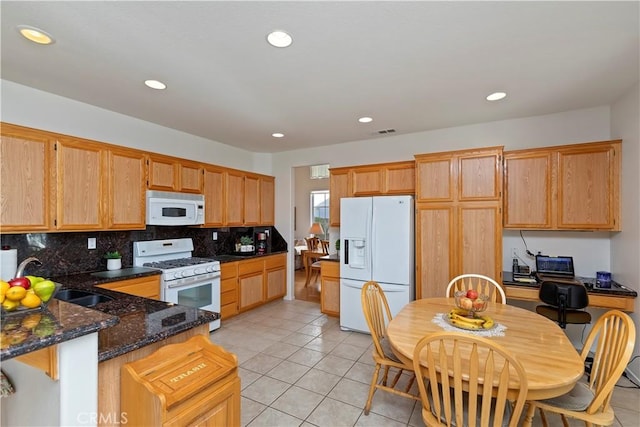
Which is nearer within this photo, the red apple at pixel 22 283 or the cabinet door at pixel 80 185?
the red apple at pixel 22 283

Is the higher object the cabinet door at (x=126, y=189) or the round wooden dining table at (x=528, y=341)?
the cabinet door at (x=126, y=189)

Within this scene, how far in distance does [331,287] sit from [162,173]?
2.70m

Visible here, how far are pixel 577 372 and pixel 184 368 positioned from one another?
186 centimetres

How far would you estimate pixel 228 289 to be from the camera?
411 cm

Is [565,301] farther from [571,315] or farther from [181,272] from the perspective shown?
[181,272]

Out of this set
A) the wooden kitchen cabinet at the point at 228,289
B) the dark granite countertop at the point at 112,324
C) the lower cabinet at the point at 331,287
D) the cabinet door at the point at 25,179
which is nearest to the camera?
the dark granite countertop at the point at 112,324

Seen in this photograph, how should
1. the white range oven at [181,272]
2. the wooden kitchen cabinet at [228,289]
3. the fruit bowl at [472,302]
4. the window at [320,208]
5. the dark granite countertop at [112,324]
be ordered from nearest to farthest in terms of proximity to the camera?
the dark granite countertop at [112,324]
the fruit bowl at [472,302]
the white range oven at [181,272]
the wooden kitchen cabinet at [228,289]
the window at [320,208]

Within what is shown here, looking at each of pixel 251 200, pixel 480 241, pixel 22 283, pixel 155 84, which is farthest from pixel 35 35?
pixel 480 241

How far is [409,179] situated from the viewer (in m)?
3.92

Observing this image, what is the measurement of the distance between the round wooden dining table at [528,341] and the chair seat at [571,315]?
78 centimetres

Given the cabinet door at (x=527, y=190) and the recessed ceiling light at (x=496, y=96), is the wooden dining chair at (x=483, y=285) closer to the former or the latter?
the cabinet door at (x=527, y=190)

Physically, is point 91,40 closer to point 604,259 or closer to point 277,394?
point 277,394

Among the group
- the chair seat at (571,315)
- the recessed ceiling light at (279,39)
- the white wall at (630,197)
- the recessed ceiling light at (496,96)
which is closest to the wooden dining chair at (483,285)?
the chair seat at (571,315)

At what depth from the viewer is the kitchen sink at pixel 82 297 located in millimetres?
2119
